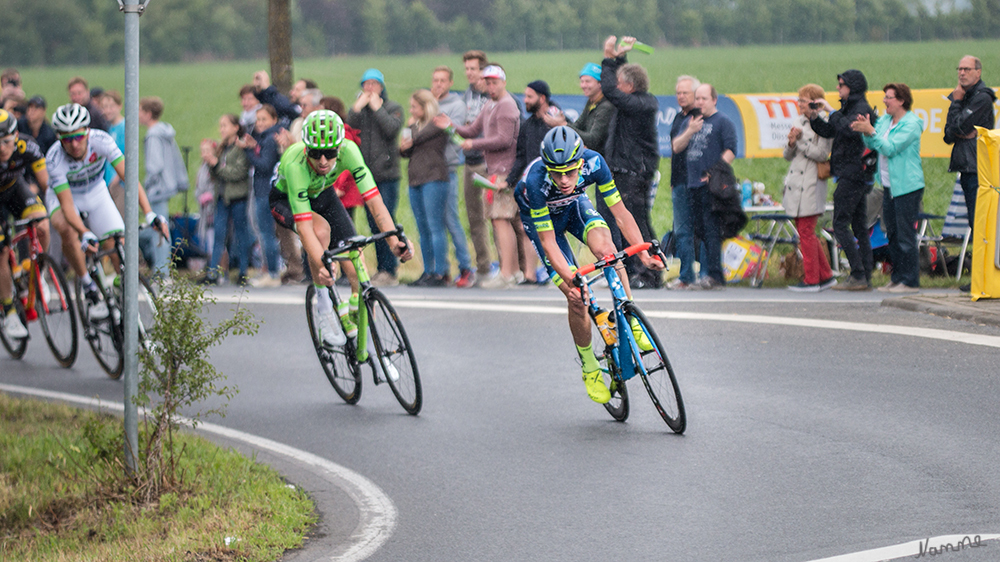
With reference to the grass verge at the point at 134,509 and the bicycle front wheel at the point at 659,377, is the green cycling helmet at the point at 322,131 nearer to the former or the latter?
the grass verge at the point at 134,509

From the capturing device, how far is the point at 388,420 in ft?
29.0

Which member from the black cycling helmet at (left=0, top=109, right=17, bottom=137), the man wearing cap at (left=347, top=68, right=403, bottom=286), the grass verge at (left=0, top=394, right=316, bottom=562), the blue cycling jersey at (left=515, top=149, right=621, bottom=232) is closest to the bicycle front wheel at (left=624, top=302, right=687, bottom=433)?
the blue cycling jersey at (left=515, top=149, right=621, bottom=232)

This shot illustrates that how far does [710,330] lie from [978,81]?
13.4 feet

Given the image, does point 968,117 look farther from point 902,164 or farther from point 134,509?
point 134,509

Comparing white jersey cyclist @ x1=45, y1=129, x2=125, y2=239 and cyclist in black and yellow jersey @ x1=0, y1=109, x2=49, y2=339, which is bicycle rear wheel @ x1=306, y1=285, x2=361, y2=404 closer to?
white jersey cyclist @ x1=45, y1=129, x2=125, y2=239

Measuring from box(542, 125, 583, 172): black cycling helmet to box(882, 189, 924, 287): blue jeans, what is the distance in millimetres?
6058

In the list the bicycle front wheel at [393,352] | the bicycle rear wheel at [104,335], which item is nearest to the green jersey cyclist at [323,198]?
the bicycle front wheel at [393,352]

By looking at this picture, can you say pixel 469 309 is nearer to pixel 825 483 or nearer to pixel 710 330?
pixel 710 330

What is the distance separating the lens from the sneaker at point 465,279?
14375mm

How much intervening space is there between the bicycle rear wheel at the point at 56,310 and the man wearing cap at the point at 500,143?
15.8ft

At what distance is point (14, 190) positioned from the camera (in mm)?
10992

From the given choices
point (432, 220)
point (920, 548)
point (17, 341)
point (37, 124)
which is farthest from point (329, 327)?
point (37, 124)

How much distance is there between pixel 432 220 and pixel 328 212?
15.6 ft

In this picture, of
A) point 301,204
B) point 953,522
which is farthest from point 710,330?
point 953,522
